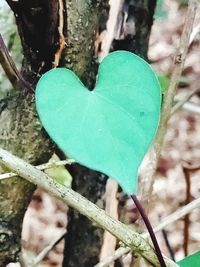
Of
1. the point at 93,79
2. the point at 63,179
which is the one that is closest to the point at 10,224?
the point at 93,79

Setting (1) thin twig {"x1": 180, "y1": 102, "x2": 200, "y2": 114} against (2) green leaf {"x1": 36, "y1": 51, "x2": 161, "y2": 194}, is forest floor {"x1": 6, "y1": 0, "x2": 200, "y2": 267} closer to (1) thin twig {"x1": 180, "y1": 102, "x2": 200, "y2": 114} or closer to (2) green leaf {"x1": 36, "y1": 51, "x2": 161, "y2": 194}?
(1) thin twig {"x1": 180, "y1": 102, "x2": 200, "y2": 114}

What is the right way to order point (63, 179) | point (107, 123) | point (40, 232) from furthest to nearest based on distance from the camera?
point (40, 232) → point (63, 179) → point (107, 123)

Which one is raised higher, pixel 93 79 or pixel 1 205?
pixel 93 79

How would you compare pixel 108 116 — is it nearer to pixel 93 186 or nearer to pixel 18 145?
pixel 18 145

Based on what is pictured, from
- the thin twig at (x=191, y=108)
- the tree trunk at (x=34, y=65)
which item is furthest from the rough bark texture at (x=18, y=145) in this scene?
the thin twig at (x=191, y=108)

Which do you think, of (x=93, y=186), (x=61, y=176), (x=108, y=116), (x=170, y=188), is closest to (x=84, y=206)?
(x=108, y=116)

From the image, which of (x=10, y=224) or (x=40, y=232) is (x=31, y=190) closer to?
(x=10, y=224)

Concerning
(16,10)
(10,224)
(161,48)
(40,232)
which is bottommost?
(40,232)

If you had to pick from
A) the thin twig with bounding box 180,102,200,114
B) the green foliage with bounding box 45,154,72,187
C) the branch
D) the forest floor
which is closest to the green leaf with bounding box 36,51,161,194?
the branch
